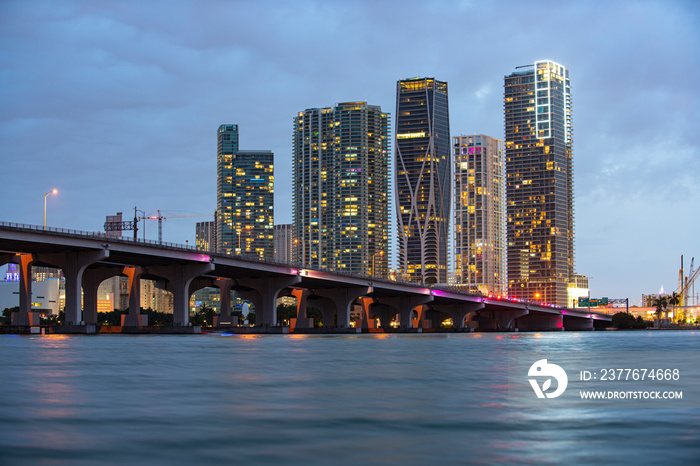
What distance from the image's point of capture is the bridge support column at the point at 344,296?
17766 centimetres

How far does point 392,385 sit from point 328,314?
170 meters

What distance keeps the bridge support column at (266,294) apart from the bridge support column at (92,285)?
31.5m

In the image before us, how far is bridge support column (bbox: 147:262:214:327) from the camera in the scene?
135 meters

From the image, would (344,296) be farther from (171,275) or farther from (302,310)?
(171,275)

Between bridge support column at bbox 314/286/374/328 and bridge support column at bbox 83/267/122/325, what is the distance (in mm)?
56478
